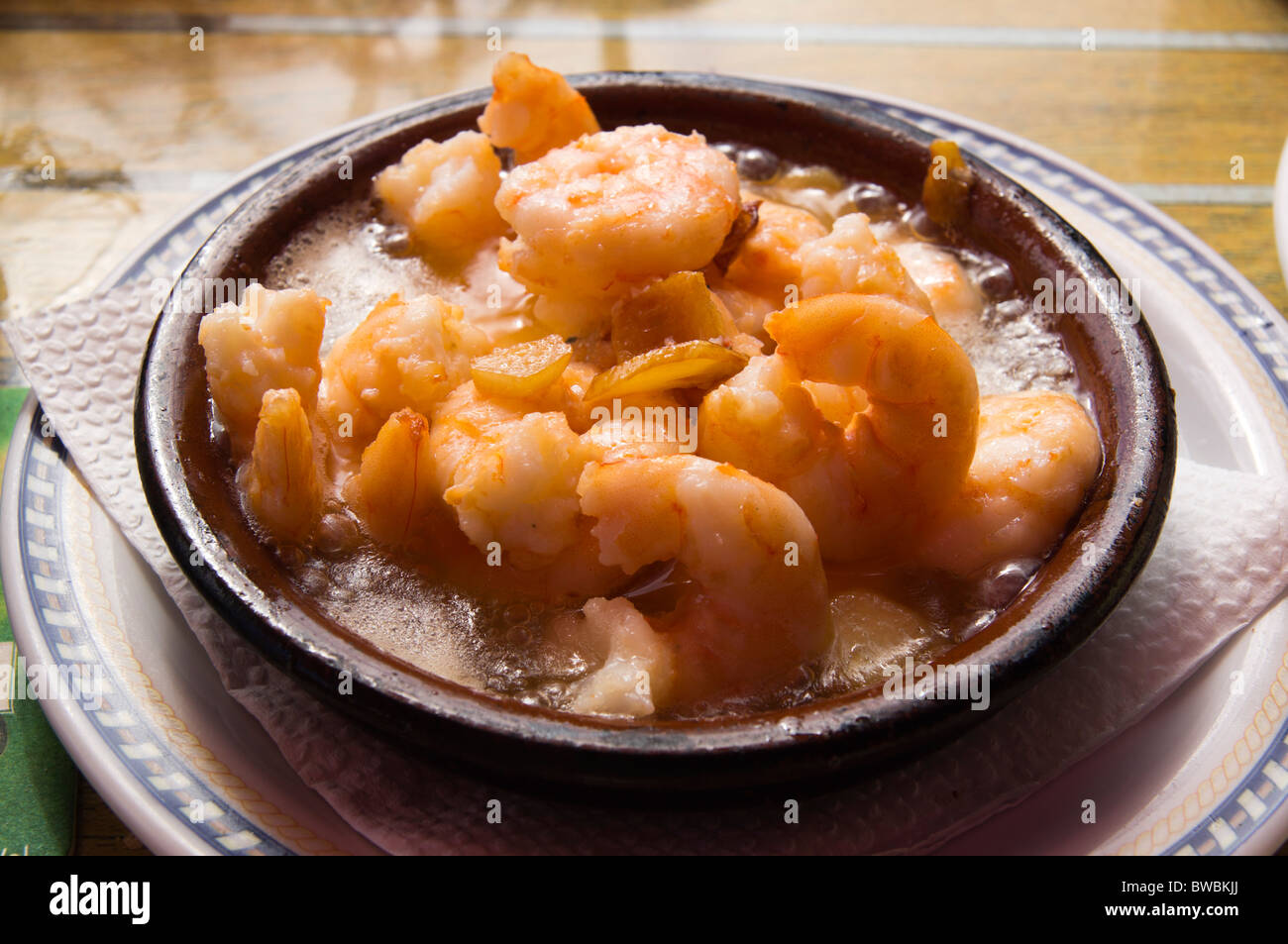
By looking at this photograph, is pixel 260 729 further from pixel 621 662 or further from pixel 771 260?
pixel 771 260

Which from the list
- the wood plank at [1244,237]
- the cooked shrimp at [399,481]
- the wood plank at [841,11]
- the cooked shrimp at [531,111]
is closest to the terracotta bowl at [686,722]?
the cooked shrimp at [399,481]

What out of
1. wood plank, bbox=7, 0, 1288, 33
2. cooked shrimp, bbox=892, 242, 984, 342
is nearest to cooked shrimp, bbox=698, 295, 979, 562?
cooked shrimp, bbox=892, 242, 984, 342

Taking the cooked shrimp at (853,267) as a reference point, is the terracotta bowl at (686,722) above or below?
below

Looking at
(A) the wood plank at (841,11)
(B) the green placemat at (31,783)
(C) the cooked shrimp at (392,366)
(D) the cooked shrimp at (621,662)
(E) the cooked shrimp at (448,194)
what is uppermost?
(A) the wood plank at (841,11)

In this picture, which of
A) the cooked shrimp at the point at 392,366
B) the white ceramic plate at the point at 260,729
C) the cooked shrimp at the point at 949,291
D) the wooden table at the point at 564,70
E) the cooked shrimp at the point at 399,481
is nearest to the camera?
the white ceramic plate at the point at 260,729

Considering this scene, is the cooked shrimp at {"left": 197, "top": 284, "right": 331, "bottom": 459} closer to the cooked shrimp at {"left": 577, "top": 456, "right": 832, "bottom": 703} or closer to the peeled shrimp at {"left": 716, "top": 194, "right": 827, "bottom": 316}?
the cooked shrimp at {"left": 577, "top": 456, "right": 832, "bottom": 703}

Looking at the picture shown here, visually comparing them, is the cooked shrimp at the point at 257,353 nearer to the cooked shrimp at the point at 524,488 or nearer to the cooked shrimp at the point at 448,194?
the cooked shrimp at the point at 524,488

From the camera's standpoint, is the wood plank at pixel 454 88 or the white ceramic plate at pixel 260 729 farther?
the wood plank at pixel 454 88
